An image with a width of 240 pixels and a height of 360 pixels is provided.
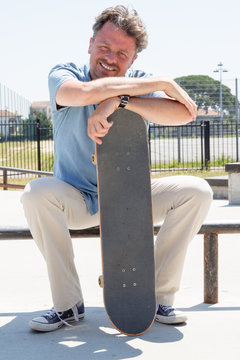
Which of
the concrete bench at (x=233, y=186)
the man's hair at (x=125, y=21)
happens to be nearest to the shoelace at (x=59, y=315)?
the man's hair at (x=125, y=21)

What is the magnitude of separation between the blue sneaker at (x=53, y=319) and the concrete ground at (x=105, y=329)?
0.03 m

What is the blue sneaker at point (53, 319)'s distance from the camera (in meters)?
2.62

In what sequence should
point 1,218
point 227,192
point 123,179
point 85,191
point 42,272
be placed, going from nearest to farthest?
point 123,179, point 85,191, point 42,272, point 1,218, point 227,192

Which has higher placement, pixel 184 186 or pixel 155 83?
pixel 155 83

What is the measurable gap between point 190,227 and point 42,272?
2132 millimetres

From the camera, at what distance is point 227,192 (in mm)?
9289

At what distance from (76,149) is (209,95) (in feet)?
60.7

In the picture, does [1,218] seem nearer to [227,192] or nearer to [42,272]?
[42,272]

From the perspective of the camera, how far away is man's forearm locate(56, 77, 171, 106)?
→ 8.31 feet

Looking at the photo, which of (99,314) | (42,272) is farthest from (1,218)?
(99,314)

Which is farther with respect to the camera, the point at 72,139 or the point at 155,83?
the point at 72,139

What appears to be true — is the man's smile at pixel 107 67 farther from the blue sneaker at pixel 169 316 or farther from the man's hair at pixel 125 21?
the blue sneaker at pixel 169 316

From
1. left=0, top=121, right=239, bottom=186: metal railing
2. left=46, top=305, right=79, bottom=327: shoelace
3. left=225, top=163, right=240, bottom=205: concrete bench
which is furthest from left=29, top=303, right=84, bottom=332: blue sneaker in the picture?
left=0, top=121, right=239, bottom=186: metal railing

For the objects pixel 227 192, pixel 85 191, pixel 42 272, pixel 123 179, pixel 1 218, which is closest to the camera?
pixel 123 179
